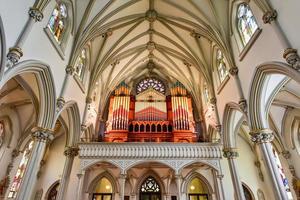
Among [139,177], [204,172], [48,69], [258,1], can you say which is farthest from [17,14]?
[204,172]

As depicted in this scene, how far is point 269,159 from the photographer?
8.20m

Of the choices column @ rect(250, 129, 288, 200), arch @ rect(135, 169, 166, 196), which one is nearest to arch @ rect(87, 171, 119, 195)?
arch @ rect(135, 169, 166, 196)

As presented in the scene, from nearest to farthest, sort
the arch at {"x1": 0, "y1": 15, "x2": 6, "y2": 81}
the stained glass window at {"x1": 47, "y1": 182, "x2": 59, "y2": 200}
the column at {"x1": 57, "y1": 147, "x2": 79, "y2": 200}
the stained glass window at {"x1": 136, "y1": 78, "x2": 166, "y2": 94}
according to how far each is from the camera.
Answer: the arch at {"x1": 0, "y1": 15, "x2": 6, "y2": 81}
the column at {"x1": 57, "y1": 147, "x2": 79, "y2": 200}
the stained glass window at {"x1": 47, "y1": 182, "x2": 59, "y2": 200}
the stained glass window at {"x1": 136, "y1": 78, "x2": 166, "y2": 94}

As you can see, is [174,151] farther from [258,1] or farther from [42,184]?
[42,184]

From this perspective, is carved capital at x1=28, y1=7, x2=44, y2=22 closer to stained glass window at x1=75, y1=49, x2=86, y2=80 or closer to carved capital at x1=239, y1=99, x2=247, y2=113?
stained glass window at x1=75, y1=49, x2=86, y2=80

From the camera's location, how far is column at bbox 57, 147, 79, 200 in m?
10.6

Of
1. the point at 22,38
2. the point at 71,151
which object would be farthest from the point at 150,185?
the point at 22,38

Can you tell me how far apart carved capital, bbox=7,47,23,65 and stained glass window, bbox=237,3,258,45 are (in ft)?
30.0

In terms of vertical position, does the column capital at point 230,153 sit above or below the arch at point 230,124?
below

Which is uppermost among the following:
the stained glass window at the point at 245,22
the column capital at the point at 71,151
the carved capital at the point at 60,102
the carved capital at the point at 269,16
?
the stained glass window at the point at 245,22

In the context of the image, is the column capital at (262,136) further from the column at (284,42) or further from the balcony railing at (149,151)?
the balcony railing at (149,151)

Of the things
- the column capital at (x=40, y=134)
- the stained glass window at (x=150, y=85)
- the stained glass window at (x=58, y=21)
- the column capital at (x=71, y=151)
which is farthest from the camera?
the stained glass window at (x=150, y=85)

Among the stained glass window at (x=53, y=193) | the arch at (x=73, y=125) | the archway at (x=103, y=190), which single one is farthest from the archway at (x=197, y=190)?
the stained glass window at (x=53, y=193)

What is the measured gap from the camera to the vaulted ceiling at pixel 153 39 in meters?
12.2
